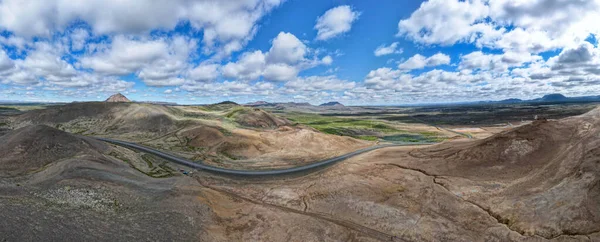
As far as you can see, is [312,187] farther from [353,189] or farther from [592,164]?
[592,164]

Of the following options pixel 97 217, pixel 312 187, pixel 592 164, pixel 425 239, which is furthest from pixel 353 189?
pixel 97 217

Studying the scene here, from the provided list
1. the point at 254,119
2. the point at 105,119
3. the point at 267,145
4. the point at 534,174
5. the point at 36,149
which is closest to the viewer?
the point at 534,174

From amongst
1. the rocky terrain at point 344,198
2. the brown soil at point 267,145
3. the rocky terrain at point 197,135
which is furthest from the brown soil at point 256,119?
the rocky terrain at point 344,198

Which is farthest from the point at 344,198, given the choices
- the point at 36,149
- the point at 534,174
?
the point at 36,149

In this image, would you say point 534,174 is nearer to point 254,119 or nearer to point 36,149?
point 36,149

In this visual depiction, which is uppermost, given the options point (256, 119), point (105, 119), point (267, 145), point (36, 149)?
point (105, 119)

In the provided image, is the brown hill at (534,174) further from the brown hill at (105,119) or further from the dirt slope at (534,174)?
the brown hill at (105,119)
